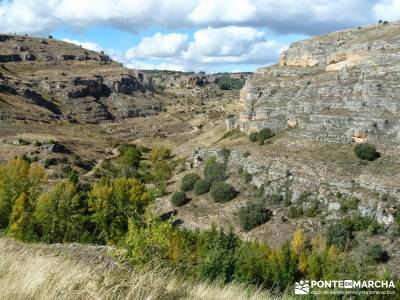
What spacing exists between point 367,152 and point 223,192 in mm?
13961

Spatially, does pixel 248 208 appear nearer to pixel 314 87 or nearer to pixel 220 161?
pixel 220 161

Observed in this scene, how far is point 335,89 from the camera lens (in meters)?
53.3

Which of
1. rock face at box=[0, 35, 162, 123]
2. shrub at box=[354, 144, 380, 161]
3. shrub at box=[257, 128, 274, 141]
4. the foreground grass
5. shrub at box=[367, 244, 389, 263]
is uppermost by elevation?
rock face at box=[0, 35, 162, 123]

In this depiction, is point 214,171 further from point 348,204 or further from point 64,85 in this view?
point 64,85

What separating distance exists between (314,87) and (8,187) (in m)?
35.3

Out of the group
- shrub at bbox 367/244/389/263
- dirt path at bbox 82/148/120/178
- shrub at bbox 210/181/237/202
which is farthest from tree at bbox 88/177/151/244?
dirt path at bbox 82/148/120/178

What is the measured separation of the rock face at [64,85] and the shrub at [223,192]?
56.6 metres

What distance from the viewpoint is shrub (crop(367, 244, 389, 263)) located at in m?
32.2

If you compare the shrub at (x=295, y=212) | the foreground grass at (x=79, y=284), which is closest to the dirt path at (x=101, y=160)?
the shrub at (x=295, y=212)

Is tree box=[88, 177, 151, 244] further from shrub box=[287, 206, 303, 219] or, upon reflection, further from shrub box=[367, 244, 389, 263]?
shrub box=[367, 244, 389, 263]

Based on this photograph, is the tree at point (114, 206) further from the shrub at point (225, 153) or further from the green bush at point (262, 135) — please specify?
the green bush at point (262, 135)

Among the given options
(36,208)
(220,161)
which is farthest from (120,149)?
(36,208)

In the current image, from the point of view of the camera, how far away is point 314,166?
44188 millimetres

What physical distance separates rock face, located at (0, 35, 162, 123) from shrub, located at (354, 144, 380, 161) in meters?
68.3
